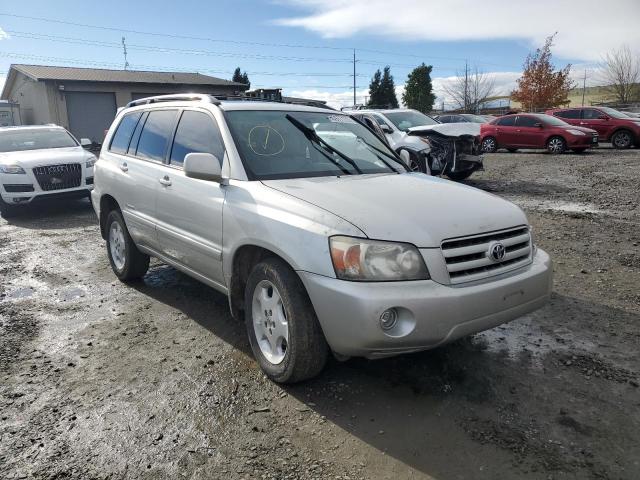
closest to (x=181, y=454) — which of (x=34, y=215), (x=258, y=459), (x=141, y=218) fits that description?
(x=258, y=459)

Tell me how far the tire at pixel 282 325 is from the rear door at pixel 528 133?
18.5m

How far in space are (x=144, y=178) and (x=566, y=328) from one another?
3.82m

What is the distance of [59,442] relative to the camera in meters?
2.89

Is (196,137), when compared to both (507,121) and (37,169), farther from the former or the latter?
(507,121)

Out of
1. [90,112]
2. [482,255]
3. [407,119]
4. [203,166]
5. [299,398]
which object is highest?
[90,112]

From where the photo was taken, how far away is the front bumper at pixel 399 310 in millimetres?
2781

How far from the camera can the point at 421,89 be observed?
1950 inches

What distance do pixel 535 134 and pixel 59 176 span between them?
643 inches

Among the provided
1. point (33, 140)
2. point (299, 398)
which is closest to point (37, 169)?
point (33, 140)

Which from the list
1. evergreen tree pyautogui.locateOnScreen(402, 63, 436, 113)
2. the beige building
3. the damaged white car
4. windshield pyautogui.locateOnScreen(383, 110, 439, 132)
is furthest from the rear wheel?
evergreen tree pyautogui.locateOnScreen(402, 63, 436, 113)

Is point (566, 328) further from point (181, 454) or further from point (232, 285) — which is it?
point (181, 454)

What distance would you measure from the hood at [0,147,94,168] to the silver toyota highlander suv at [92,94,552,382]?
242 inches

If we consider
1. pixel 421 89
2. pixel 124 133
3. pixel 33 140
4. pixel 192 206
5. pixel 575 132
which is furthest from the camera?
pixel 421 89

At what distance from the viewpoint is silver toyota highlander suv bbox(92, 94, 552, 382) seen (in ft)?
9.38
